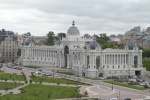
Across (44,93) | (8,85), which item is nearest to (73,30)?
(8,85)

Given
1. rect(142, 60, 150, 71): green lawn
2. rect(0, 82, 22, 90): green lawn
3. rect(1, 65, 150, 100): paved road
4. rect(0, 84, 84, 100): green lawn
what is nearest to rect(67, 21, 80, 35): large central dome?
rect(142, 60, 150, 71): green lawn

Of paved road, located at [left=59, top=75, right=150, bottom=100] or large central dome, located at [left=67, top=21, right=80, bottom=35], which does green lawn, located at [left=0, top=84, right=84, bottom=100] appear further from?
large central dome, located at [left=67, top=21, right=80, bottom=35]

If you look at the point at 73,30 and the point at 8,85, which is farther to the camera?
the point at 73,30

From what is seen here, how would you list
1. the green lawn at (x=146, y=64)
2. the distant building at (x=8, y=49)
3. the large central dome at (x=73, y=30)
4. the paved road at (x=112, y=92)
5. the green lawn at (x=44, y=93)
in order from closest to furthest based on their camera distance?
the green lawn at (x=44, y=93), the paved road at (x=112, y=92), the green lawn at (x=146, y=64), the large central dome at (x=73, y=30), the distant building at (x=8, y=49)

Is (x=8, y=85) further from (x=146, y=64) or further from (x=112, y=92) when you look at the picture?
(x=146, y=64)

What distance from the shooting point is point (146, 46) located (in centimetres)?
17962

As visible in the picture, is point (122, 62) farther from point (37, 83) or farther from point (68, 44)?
point (37, 83)

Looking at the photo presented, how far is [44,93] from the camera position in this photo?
72.9 metres

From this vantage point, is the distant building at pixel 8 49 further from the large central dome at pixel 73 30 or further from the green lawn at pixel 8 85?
the green lawn at pixel 8 85

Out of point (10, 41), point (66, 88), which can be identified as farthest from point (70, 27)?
point (66, 88)

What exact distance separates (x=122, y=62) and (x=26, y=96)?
5224cm

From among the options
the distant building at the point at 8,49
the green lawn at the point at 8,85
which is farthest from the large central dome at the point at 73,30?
the green lawn at the point at 8,85

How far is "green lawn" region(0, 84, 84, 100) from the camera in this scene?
67750 millimetres

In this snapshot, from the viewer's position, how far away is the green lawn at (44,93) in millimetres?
67750
